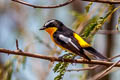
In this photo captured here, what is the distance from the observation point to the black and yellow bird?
345 centimetres

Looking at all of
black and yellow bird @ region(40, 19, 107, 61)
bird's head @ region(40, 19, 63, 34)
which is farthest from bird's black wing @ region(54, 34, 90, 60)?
bird's head @ region(40, 19, 63, 34)

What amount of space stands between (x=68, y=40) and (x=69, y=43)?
118 millimetres

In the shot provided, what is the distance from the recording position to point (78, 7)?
754 centimetres

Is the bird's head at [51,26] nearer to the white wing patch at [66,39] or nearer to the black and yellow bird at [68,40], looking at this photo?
the black and yellow bird at [68,40]

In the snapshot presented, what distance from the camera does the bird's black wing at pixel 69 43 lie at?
3.38 meters

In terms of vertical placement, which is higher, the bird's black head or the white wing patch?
the bird's black head

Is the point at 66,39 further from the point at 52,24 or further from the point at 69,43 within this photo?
the point at 52,24

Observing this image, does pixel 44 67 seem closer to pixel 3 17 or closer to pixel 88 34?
pixel 3 17

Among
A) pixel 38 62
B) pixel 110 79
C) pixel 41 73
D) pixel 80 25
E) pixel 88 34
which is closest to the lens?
pixel 88 34

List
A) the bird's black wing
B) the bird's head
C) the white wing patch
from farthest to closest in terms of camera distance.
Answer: the bird's head
the white wing patch
the bird's black wing

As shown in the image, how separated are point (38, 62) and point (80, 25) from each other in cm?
295

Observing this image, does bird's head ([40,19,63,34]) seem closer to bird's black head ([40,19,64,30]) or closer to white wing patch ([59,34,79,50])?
bird's black head ([40,19,64,30])

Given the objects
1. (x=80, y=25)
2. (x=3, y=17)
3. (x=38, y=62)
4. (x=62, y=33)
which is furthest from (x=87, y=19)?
(x=3, y=17)

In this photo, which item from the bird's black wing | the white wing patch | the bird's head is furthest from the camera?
the bird's head
